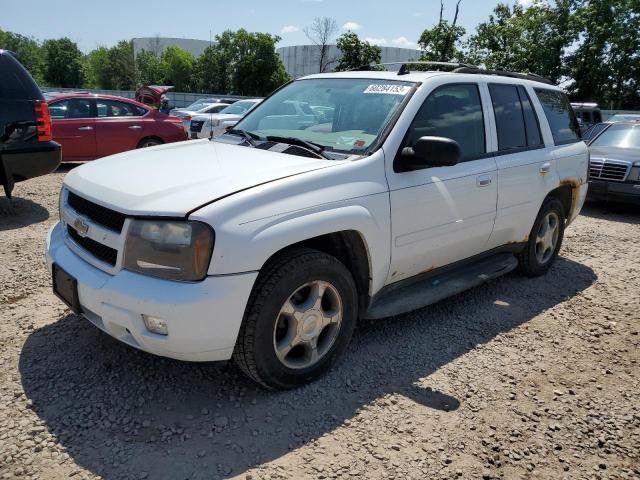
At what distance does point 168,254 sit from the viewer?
2547mm

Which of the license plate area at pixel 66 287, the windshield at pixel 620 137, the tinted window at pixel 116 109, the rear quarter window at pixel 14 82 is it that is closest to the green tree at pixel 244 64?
the tinted window at pixel 116 109

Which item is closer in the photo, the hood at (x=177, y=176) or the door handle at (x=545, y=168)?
the hood at (x=177, y=176)

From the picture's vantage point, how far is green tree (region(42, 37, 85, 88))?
53.2 meters

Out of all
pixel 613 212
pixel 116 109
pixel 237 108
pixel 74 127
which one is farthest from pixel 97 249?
pixel 237 108

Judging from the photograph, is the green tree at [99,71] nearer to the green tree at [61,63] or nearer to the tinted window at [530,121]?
the green tree at [61,63]

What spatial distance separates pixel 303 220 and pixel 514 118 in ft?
8.45

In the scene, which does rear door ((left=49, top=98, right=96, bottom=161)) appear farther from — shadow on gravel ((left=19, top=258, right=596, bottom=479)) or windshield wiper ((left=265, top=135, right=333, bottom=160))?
windshield wiper ((left=265, top=135, right=333, bottom=160))

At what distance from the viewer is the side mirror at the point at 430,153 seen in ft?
10.3

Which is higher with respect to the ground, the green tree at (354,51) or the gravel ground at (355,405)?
the green tree at (354,51)

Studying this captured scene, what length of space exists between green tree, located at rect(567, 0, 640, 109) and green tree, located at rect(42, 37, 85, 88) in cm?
4678

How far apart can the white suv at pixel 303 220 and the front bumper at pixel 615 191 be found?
16.2 ft

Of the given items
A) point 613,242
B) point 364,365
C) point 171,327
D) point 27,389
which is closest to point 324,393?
point 364,365

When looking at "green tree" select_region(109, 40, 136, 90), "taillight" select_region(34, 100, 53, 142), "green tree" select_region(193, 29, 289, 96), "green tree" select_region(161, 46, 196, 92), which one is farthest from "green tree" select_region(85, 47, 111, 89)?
"taillight" select_region(34, 100, 53, 142)

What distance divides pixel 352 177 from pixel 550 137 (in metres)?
2.71
